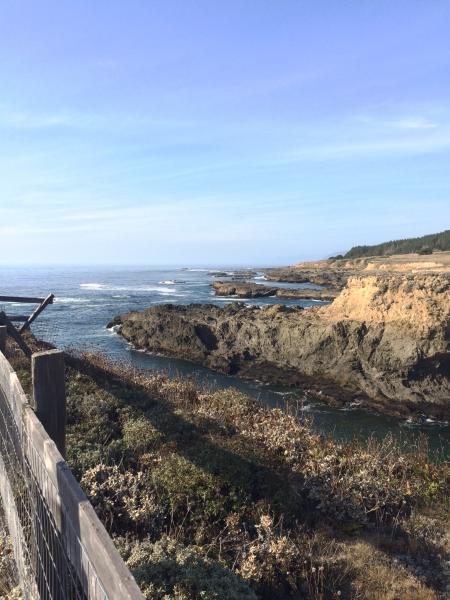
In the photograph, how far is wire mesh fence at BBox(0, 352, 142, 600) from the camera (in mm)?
1913

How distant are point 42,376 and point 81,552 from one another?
202 cm

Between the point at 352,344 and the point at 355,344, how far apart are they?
17cm

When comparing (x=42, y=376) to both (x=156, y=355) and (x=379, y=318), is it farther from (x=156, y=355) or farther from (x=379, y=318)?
(x=156, y=355)

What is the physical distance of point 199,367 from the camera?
25766mm

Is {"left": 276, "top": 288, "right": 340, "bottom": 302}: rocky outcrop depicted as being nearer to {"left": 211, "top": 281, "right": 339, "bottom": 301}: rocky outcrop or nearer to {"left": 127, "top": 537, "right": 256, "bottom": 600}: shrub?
{"left": 211, "top": 281, "right": 339, "bottom": 301}: rocky outcrop

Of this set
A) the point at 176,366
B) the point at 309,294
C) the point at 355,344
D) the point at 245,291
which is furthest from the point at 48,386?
the point at 245,291

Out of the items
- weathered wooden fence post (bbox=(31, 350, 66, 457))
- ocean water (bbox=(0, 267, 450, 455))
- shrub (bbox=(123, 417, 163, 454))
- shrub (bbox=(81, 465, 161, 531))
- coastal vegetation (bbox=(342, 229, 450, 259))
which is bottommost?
ocean water (bbox=(0, 267, 450, 455))

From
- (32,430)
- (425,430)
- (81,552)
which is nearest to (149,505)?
(32,430)

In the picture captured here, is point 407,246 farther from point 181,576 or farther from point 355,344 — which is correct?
point 181,576

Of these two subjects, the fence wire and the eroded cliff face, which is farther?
the eroded cliff face

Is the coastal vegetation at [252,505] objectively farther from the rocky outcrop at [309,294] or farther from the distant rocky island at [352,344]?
the rocky outcrop at [309,294]

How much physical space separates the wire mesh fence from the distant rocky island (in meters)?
16.9

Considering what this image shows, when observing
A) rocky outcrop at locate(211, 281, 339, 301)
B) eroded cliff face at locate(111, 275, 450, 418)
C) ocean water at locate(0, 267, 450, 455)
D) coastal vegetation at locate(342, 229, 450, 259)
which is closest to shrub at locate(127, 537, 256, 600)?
ocean water at locate(0, 267, 450, 455)

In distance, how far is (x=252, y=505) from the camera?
6.12 metres
